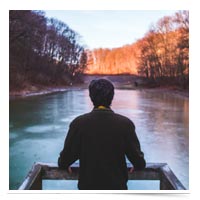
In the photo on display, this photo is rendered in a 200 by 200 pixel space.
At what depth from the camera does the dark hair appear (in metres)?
1.05

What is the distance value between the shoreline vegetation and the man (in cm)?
128

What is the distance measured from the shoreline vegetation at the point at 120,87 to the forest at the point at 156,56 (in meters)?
0.06

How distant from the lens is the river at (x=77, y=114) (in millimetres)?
2348

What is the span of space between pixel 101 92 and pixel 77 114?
2.49 m

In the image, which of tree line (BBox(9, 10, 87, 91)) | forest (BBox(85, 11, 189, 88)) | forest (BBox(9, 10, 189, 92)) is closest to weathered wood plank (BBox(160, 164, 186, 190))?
forest (BBox(85, 11, 189, 88))

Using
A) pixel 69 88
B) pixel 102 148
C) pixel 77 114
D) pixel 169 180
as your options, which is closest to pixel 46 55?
pixel 69 88

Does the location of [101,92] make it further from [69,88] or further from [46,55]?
[69,88]

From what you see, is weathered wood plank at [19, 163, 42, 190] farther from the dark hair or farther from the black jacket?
the dark hair

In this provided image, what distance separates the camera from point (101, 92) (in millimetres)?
1052

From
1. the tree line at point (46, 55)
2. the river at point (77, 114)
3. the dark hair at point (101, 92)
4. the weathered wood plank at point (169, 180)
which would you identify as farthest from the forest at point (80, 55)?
the dark hair at point (101, 92)

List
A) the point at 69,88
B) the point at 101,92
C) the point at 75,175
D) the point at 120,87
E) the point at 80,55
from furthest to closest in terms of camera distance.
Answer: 1. the point at 69,88
2. the point at 80,55
3. the point at 120,87
4. the point at 75,175
5. the point at 101,92
